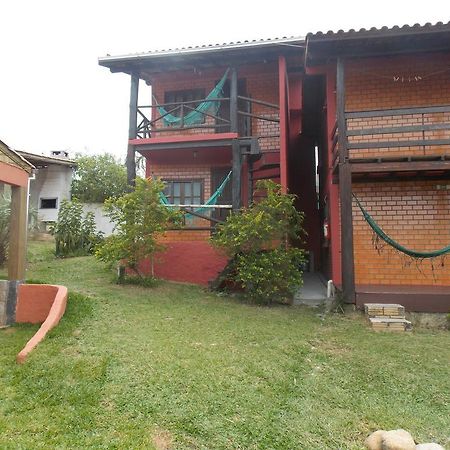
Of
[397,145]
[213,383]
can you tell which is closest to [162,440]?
[213,383]

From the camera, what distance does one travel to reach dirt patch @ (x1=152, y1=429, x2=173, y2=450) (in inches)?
102

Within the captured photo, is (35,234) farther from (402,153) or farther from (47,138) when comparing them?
(47,138)

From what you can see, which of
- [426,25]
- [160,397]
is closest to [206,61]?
[426,25]

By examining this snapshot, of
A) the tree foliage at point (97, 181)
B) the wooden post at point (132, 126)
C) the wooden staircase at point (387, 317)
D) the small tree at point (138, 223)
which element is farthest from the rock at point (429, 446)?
the tree foliage at point (97, 181)

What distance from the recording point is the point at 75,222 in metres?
11.3

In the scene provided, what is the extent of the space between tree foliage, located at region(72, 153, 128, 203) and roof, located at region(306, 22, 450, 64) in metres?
13.3

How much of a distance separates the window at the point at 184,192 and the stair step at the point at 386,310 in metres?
5.76

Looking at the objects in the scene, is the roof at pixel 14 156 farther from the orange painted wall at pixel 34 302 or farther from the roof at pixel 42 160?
the roof at pixel 42 160

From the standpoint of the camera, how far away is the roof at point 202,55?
27.8 ft

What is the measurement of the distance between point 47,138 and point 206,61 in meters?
36.5

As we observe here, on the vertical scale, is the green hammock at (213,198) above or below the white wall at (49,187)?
below

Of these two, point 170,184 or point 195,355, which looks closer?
point 195,355

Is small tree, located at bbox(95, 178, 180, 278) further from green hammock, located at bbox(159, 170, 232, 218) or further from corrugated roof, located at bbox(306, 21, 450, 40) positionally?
corrugated roof, located at bbox(306, 21, 450, 40)

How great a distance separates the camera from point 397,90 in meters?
7.41
